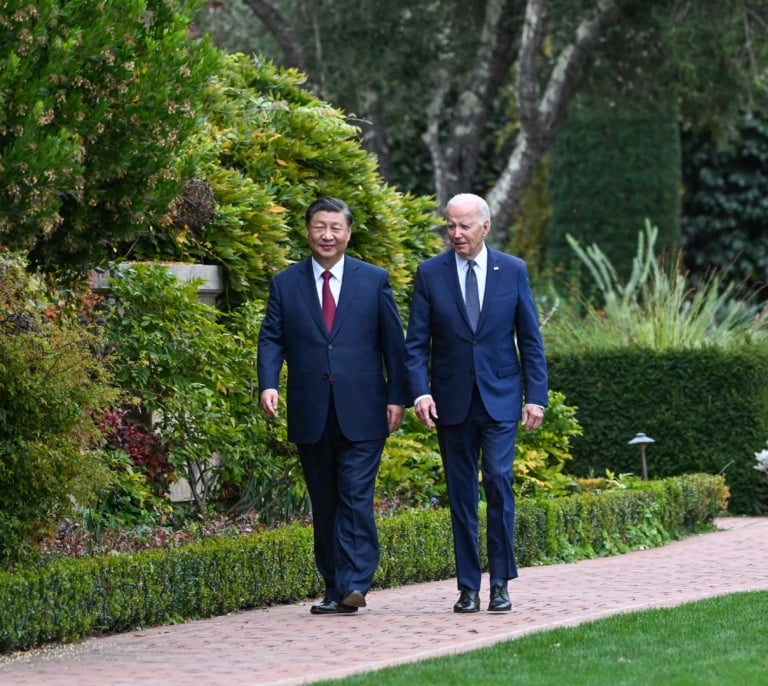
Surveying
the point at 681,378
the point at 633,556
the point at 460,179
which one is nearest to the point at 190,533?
the point at 633,556

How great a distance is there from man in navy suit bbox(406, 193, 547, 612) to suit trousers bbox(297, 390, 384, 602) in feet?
1.22

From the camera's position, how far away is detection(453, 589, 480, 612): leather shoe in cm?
705

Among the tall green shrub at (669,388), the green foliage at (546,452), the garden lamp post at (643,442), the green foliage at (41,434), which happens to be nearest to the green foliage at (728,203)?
the tall green shrub at (669,388)

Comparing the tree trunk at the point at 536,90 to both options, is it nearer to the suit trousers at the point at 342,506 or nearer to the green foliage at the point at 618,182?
the green foliage at the point at 618,182

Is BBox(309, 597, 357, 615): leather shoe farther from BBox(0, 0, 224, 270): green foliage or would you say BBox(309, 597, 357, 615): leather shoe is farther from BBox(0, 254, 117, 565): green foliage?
BBox(0, 0, 224, 270): green foliage

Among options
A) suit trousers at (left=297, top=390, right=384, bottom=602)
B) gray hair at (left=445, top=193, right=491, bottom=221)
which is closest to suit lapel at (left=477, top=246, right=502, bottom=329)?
gray hair at (left=445, top=193, right=491, bottom=221)

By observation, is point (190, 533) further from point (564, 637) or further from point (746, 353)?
point (746, 353)

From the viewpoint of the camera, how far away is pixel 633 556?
10.0 m

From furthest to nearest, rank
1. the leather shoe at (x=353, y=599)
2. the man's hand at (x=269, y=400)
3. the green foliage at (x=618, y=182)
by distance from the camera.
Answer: the green foliage at (x=618, y=182), the leather shoe at (x=353, y=599), the man's hand at (x=269, y=400)

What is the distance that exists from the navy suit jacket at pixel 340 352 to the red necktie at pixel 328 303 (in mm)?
41

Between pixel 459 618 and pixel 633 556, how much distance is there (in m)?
3.33

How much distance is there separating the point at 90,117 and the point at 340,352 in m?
1.82

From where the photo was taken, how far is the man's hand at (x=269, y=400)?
22.7 feet

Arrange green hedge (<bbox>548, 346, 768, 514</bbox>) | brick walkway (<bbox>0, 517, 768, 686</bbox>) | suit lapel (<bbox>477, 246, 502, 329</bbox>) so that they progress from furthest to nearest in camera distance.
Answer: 1. green hedge (<bbox>548, 346, 768, 514</bbox>)
2. suit lapel (<bbox>477, 246, 502, 329</bbox>)
3. brick walkway (<bbox>0, 517, 768, 686</bbox>)
